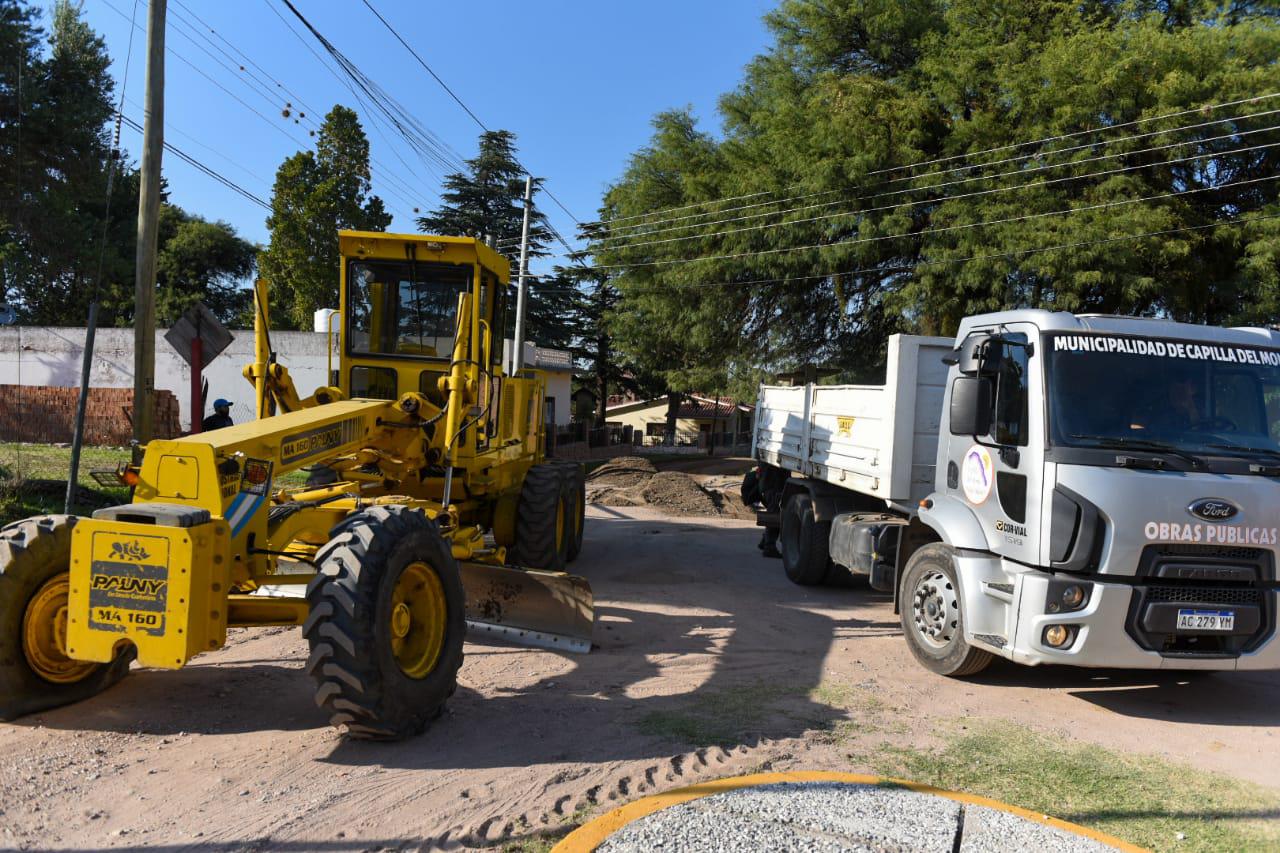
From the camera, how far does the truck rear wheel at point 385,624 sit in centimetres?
452

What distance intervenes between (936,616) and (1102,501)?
1.71 m

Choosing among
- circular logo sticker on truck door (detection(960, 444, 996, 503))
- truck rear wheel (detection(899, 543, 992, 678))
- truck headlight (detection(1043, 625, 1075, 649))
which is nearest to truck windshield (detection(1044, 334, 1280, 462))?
circular logo sticker on truck door (detection(960, 444, 996, 503))

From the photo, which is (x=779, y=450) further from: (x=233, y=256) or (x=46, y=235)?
(x=233, y=256)

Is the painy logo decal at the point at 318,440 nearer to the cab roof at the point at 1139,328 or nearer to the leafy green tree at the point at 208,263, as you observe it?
the cab roof at the point at 1139,328

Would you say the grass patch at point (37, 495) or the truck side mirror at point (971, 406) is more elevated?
the truck side mirror at point (971, 406)

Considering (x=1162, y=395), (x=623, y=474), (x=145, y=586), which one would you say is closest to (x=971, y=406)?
(x=1162, y=395)

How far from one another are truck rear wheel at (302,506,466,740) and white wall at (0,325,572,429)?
2203 centimetres

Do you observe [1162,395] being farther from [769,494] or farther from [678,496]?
[678,496]

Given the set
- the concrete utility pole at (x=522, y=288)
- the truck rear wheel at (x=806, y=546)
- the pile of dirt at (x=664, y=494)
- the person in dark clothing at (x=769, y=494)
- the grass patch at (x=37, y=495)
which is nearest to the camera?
the grass patch at (x=37, y=495)

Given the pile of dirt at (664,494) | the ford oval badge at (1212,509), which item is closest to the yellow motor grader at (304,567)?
the ford oval badge at (1212,509)

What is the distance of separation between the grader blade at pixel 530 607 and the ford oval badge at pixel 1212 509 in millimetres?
4095

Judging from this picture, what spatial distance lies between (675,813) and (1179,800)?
2.72 metres

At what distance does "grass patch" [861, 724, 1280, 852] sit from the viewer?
4309 millimetres

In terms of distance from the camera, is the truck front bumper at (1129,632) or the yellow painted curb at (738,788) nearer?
the yellow painted curb at (738,788)
